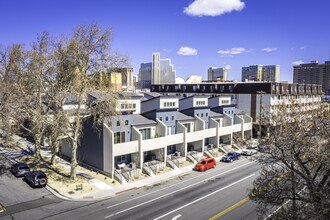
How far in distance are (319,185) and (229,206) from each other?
12.5 metres

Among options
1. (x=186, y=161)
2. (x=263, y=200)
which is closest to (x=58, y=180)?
(x=186, y=161)

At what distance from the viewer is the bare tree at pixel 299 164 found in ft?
44.3

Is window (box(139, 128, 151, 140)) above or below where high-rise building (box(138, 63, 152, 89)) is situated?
below

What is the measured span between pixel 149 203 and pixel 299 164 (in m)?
15.1

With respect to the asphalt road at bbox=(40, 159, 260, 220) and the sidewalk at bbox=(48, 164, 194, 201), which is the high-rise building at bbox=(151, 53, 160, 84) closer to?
the sidewalk at bbox=(48, 164, 194, 201)

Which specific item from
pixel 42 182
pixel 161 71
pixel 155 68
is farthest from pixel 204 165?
pixel 161 71

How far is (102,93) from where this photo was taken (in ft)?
96.6

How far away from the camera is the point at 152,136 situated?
39.8 m

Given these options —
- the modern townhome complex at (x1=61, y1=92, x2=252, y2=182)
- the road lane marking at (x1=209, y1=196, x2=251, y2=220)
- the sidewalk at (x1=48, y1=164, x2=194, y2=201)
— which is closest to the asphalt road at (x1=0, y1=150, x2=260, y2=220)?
the road lane marking at (x1=209, y1=196, x2=251, y2=220)

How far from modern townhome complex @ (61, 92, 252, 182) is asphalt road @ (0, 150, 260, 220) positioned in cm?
562

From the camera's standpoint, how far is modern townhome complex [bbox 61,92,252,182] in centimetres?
3369

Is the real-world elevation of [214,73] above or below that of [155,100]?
above

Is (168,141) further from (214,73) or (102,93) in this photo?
(214,73)

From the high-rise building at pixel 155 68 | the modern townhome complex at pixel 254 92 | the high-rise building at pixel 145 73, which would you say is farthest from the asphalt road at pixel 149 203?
the high-rise building at pixel 145 73
